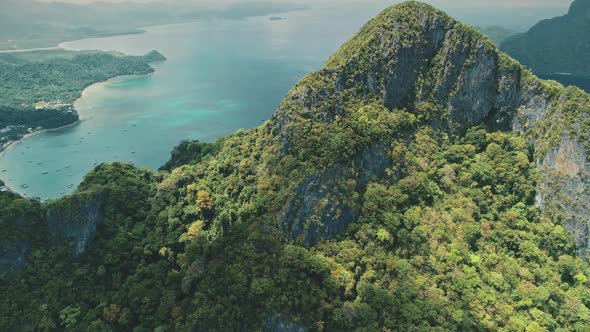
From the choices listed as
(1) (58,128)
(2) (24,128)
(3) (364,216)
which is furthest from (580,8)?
(2) (24,128)

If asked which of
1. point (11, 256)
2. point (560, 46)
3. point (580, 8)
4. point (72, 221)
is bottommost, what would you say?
point (11, 256)

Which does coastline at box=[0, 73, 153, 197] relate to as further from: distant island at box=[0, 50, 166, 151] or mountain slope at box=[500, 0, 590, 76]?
mountain slope at box=[500, 0, 590, 76]

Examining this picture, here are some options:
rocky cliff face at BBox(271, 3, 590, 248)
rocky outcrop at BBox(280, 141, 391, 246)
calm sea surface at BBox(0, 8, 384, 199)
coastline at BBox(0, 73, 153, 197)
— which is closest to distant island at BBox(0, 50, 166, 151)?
coastline at BBox(0, 73, 153, 197)

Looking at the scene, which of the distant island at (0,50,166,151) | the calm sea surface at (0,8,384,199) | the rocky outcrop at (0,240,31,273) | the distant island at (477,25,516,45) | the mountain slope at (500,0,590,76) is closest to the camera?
the rocky outcrop at (0,240,31,273)

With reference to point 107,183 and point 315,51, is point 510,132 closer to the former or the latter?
point 107,183

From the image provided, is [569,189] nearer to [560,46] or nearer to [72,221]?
[72,221]

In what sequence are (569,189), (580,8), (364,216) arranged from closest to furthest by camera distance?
(364,216) → (569,189) → (580,8)
